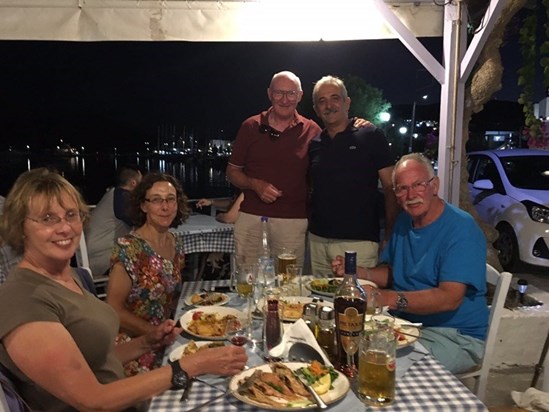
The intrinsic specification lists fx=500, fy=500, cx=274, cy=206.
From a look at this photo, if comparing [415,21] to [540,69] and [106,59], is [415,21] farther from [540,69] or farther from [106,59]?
[106,59]

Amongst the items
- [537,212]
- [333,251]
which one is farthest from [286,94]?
[537,212]

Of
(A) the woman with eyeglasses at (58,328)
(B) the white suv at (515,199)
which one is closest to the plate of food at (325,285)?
(A) the woman with eyeglasses at (58,328)

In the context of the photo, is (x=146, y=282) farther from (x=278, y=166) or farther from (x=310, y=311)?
(x=278, y=166)

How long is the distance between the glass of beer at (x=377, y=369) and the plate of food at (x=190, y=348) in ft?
1.85

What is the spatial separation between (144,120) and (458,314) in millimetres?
66335

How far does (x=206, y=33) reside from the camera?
3.65m

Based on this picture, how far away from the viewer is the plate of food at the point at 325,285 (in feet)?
8.07

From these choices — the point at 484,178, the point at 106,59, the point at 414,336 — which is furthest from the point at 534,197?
the point at 106,59

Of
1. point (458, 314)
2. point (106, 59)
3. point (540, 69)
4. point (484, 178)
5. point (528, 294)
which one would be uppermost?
point (106, 59)

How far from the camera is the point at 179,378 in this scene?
1502 mm

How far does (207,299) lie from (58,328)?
101 cm

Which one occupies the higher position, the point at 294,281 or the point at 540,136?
the point at 540,136

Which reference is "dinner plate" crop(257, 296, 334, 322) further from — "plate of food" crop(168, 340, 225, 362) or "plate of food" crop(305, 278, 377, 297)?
"plate of food" crop(168, 340, 225, 362)

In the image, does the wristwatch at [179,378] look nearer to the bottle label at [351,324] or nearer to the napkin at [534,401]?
the bottle label at [351,324]
